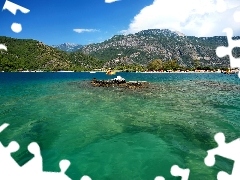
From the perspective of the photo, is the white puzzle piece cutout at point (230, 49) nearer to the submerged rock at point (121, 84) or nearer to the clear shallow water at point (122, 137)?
the clear shallow water at point (122, 137)

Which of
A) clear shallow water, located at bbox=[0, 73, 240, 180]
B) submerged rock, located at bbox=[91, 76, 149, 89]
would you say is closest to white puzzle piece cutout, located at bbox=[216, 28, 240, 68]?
clear shallow water, located at bbox=[0, 73, 240, 180]

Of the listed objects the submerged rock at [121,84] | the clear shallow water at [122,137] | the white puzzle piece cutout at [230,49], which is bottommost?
the submerged rock at [121,84]

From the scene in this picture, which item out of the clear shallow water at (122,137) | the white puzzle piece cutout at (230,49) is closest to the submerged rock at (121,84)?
the clear shallow water at (122,137)

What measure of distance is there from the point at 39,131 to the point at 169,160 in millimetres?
10284

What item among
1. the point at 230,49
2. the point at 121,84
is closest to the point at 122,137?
the point at 230,49

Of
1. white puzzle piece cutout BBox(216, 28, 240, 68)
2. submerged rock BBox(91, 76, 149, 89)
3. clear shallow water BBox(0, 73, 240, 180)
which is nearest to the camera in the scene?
white puzzle piece cutout BBox(216, 28, 240, 68)

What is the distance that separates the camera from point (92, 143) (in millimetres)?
16031

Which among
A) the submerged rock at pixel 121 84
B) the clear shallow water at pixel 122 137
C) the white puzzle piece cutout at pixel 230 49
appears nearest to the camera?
the white puzzle piece cutout at pixel 230 49

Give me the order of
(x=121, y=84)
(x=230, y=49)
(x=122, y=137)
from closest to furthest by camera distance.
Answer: (x=230, y=49) → (x=122, y=137) → (x=121, y=84)

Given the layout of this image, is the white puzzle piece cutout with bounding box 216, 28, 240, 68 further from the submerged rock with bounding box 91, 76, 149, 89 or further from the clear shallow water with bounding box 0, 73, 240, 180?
the submerged rock with bounding box 91, 76, 149, 89

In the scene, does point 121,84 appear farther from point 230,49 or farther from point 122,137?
point 230,49

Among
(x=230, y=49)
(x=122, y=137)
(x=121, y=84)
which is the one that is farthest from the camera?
(x=121, y=84)

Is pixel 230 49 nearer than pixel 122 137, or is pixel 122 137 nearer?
pixel 230 49

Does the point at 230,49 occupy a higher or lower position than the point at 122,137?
higher
